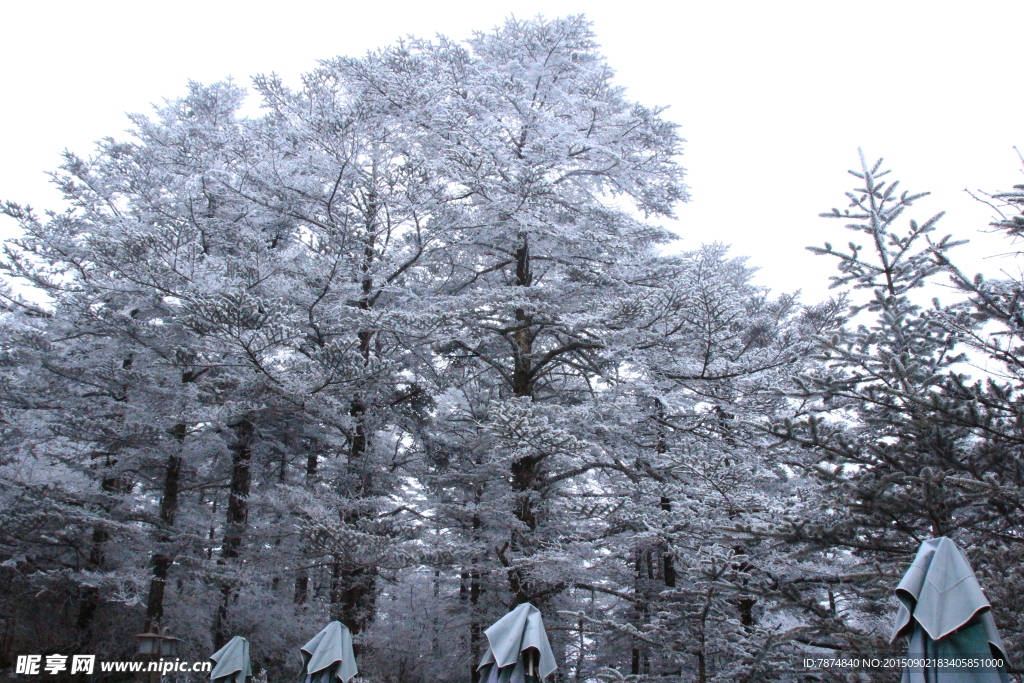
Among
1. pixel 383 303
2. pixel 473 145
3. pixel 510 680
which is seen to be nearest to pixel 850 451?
pixel 510 680

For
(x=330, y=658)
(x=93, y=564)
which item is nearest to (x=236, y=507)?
(x=93, y=564)

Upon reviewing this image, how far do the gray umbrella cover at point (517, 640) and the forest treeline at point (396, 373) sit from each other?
1.08 metres

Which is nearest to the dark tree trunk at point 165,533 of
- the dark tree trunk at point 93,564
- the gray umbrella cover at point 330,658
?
the dark tree trunk at point 93,564

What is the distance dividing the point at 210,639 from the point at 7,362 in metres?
6.29

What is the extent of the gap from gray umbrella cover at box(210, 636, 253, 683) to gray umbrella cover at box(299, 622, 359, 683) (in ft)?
4.82

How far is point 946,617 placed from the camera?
3078 millimetres

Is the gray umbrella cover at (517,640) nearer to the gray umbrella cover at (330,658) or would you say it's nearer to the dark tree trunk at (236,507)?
the gray umbrella cover at (330,658)

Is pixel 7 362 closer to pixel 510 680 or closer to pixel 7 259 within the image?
pixel 7 259

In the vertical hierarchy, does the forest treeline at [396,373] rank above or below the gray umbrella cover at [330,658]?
above

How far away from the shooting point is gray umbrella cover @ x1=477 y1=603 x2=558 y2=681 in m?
5.43

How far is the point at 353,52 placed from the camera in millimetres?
11023

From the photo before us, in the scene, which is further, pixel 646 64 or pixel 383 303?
pixel 646 64

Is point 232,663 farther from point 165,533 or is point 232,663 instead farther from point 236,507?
point 236,507

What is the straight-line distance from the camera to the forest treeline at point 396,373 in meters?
8.09
